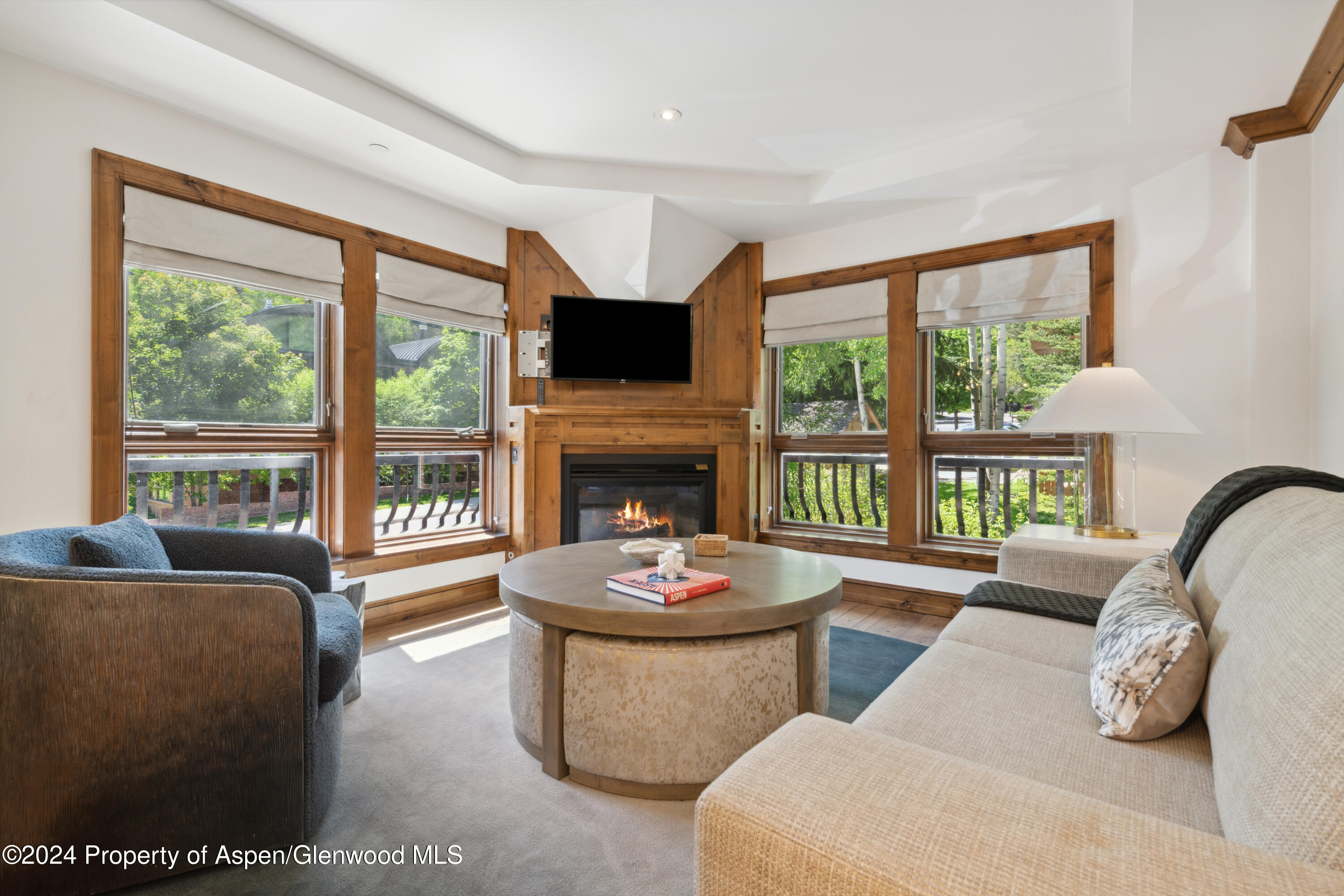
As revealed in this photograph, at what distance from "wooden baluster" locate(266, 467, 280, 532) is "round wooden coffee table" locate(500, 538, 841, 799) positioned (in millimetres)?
1707

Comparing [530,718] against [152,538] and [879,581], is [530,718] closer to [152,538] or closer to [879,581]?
[152,538]

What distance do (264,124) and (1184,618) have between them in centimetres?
359

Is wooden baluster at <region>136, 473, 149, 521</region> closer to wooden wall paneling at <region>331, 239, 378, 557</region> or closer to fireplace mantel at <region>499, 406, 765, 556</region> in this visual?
wooden wall paneling at <region>331, 239, 378, 557</region>

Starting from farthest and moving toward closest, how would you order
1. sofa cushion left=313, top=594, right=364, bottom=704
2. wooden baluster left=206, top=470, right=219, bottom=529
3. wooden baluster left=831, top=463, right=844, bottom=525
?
wooden baluster left=831, top=463, right=844, bottom=525, wooden baluster left=206, top=470, right=219, bottom=529, sofa cushion left=313, top=594, right=364, bottom=704

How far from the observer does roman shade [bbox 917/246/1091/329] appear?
3.18m

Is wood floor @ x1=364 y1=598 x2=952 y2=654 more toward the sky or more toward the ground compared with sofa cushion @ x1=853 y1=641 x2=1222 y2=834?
more toward the ground

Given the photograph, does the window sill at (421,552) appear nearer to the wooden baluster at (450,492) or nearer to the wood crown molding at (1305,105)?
the wooden baluster at (450,492)

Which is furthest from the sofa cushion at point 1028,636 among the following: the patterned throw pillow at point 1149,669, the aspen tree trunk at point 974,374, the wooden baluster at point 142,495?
the wooden baluster at point 142,495

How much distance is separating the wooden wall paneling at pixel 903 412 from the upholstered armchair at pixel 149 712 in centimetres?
317

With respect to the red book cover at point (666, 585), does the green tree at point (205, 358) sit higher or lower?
higher

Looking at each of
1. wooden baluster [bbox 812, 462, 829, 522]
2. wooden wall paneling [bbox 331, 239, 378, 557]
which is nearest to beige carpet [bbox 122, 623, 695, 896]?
→ wooden wall paneling [bbox 331, 239, 378, 557]

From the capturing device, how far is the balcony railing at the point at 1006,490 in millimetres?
3377

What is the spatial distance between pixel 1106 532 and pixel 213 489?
3.94 m

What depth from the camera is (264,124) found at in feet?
8.80
